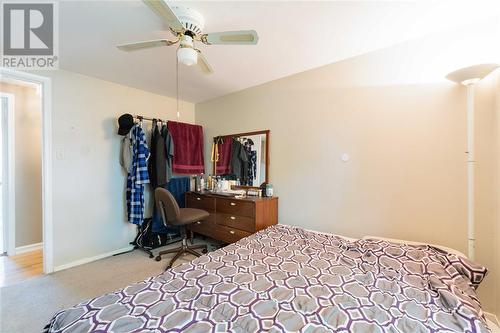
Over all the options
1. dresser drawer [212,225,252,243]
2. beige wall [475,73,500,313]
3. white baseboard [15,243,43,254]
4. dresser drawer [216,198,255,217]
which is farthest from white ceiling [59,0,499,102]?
white baseboard [15,243,43,254]

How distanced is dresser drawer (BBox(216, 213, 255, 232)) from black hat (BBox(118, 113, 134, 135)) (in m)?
1.62

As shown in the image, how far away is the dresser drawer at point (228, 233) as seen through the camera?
2564 mm

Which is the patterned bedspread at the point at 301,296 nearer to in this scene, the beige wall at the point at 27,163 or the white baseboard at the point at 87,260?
the white baseboard at the point at 87,260

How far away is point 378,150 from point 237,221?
168 cm

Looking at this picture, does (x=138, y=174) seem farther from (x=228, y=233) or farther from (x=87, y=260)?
(x=228, y=233)

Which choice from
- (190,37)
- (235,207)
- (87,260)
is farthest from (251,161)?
(87,260)

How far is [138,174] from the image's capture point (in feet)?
8.97

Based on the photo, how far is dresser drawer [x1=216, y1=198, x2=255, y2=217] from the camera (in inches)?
97.2

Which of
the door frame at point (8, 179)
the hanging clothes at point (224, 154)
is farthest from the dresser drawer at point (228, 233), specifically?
the door frame at point (8, 179)

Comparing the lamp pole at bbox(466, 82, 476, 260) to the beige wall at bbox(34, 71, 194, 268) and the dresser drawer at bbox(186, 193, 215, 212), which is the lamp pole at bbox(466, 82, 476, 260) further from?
the beige wall at bbox(34, 71, 194, 268)

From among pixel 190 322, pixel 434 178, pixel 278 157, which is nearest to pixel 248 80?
pixel 278 157

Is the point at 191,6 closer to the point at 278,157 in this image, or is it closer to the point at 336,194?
the point at 278,157

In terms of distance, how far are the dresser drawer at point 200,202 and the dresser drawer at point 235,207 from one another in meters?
0.12

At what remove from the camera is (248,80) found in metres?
2.73
